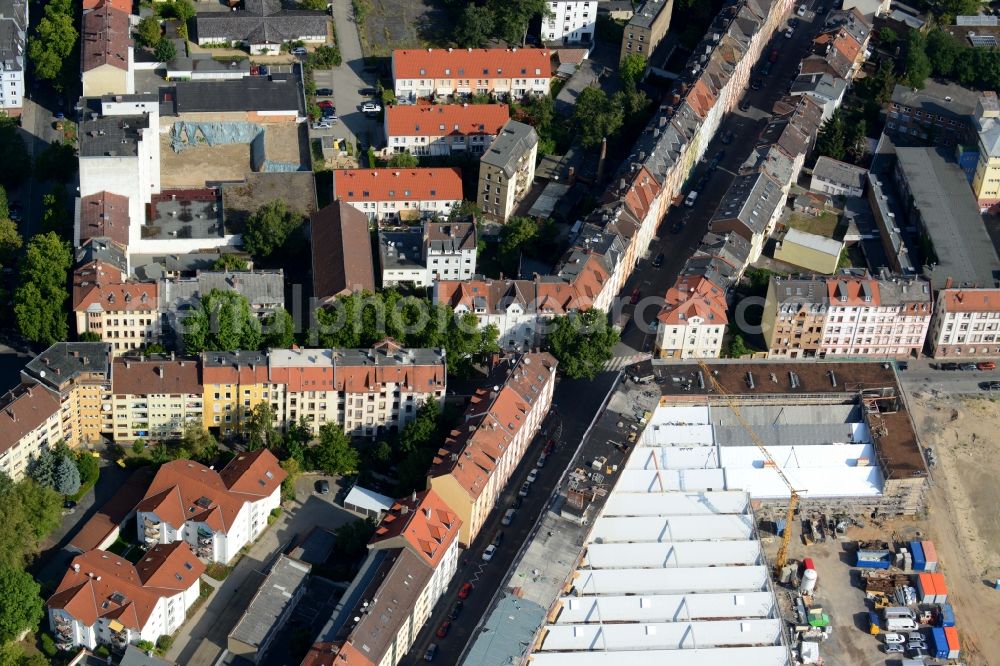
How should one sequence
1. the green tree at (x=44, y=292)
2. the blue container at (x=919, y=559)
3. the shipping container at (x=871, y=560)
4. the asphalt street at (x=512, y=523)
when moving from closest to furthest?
the asphalt street at (x=512, y=523) → the blue container at (x=919, y=559) → the shipping container at (x=871, y=560) → the green tree at (x=44, y=292)

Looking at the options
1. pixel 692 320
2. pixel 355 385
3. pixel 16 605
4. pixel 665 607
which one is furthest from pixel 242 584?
pixel 692 320

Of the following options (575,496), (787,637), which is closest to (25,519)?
(575,496)

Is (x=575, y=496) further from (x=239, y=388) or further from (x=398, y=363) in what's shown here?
(x=239, y=388)

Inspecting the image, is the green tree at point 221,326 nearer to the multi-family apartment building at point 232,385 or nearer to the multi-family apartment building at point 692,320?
the multi-family apartment building at point 232,385

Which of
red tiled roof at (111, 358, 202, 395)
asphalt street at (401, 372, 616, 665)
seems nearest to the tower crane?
asphalt street at (401, 372, 616, 665)

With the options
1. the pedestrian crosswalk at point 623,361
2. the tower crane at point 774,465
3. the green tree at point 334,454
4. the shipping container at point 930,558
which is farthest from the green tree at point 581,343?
the shipping container at point 930,558

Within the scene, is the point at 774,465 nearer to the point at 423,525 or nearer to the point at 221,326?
the point at 423,525
